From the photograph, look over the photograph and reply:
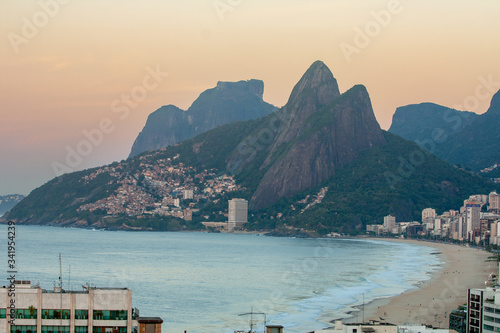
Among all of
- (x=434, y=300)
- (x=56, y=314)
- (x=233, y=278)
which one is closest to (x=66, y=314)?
(x=56, y=314)

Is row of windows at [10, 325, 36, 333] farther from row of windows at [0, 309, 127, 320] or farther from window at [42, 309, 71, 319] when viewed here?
window at [42, 309, 71, 319]

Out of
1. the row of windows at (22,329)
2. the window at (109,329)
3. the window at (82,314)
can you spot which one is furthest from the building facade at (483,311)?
the row of windows at (22,329)

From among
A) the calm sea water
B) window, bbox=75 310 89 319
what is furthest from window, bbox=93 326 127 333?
the calm sea water

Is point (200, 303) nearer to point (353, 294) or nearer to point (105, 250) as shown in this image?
point (353, 294)

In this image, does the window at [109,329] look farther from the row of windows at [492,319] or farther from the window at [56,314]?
the row of windows at [492,319]

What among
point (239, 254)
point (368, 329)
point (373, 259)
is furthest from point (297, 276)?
point (368, 329)

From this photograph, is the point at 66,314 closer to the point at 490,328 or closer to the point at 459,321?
the point at 490,328
